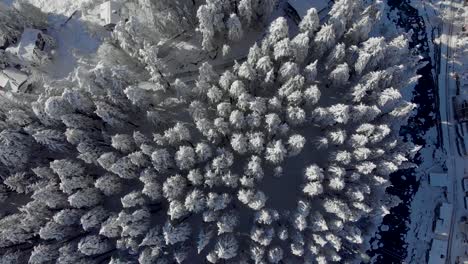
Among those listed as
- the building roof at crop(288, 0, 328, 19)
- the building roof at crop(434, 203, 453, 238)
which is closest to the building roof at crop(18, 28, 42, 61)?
the building roof at crop(288, 0, 328, 19)

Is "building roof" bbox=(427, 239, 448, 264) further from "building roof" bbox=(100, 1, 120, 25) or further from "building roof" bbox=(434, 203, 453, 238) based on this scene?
"building roof" bbox=(100, 1, 120, 25)

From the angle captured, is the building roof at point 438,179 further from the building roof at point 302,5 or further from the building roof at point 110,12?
the building roof at point 110,12

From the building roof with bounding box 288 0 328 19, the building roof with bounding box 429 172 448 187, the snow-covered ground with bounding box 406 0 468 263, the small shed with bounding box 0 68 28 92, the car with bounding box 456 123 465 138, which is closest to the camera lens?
the small shed with bounding box 0 68 28 92

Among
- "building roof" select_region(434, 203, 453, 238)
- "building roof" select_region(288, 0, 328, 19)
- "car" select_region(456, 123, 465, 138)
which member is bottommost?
"building roof" select_region(434, 203, 453, 238)

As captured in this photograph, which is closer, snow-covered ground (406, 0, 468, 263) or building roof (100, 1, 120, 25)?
building roof (100, 1, 120, 25)

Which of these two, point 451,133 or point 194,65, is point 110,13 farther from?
point 451,133

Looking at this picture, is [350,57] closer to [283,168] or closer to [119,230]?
[283,168]

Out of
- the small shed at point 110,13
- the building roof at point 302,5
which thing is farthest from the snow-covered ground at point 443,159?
the small shed at point 110,13
